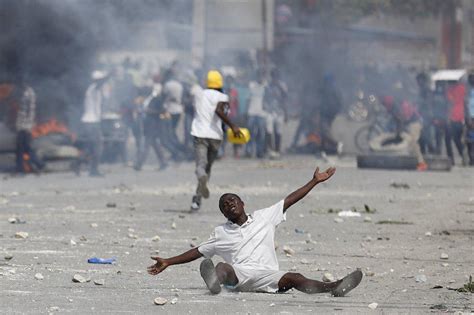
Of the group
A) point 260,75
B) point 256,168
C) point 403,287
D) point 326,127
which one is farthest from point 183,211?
point 260,75

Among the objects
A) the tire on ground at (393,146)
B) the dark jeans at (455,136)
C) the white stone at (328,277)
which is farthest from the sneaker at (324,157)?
the white stone at (328,277)

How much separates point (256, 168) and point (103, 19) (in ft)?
11.1

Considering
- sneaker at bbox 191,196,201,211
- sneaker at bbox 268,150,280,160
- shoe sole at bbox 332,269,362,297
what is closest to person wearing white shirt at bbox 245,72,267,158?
sneaker at bbox 268,150,280,160

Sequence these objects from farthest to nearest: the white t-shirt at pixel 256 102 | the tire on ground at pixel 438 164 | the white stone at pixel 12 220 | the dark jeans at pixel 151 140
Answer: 1. the white t-shirt at pixel 256 102
2. the dark jeans at pixel 151 140
3. the tire on ground at pixel 438 164
4. the white stone at pixel 12 220

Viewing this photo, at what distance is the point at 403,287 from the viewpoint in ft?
30.5

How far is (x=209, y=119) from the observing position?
14.7m

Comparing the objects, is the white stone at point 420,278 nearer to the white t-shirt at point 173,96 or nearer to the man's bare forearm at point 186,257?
the man's bare forearm at point 186,257

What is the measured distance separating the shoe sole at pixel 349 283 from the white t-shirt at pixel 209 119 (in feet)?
20.4

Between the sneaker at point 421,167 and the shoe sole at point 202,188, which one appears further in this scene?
the sneaker at point 421,167

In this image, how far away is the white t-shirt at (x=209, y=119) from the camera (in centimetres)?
1466

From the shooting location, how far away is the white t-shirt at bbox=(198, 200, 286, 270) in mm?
8883

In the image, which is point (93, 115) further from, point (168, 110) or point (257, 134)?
point (257, 134)

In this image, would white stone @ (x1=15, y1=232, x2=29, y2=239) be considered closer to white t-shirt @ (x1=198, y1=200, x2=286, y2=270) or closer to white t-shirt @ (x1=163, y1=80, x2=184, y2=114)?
white t-shirt @ (x1=198, y1=200, x2=286, y2=270)

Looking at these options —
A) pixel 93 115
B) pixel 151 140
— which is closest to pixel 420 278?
pixel 93 115
